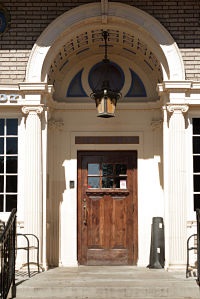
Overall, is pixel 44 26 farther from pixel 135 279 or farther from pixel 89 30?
pixel 135 279

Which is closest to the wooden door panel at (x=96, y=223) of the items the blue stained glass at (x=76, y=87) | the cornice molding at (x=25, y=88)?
the blue stained glass at (x=76, y=87)

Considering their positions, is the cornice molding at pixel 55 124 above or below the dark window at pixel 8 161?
above

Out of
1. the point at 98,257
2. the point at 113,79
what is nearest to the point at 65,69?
the point at 113,79

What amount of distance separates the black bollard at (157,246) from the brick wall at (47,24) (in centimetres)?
262

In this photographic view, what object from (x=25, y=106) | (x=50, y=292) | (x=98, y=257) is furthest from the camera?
(x=98, y=257)

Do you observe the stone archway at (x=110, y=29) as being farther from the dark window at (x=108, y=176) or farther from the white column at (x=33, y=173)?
the dark window at (x=108, y=176)

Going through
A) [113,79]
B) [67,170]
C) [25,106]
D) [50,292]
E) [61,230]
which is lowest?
[50,292]

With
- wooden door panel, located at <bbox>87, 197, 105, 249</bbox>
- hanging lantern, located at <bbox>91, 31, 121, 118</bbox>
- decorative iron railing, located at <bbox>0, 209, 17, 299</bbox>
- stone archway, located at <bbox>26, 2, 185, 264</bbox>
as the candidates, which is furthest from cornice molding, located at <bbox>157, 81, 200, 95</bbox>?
decorative iron railing, located at <bbox>0, 209, 17, 299</bbox>

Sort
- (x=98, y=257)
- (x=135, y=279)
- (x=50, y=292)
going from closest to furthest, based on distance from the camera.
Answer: (x=50, y=292) → (x=135, y=279) → (x=98, y=257)

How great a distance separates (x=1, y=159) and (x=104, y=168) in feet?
6.57

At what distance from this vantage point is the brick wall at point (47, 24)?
9.78 meters

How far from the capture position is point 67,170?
35.4 feet

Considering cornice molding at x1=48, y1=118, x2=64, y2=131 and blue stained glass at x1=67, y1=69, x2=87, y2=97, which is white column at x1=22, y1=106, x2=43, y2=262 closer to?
cornice molding at x1=48, y1=118, x2=64, y2=131

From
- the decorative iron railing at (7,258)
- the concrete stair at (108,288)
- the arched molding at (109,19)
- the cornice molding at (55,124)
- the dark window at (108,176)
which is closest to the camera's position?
the decorative iron railing at (7,258)
